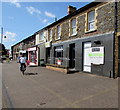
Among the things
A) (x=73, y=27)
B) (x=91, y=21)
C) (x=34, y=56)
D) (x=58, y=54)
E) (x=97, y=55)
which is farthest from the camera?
(x=34, y=56)

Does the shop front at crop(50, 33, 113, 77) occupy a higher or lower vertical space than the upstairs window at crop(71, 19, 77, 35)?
lower

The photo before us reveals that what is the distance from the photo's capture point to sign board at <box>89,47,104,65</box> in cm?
938

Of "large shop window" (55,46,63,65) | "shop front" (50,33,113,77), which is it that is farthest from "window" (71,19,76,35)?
"large shop window" (55,46,63,65)

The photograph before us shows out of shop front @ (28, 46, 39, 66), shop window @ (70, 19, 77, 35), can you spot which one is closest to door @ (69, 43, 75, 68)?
shop window @ (70, 19, 77, 35)

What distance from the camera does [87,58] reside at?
35.9ft

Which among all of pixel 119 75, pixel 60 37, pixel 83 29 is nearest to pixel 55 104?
A: pixel 119 75

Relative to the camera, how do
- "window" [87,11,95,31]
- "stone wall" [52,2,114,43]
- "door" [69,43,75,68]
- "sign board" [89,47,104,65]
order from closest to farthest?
A: "stone wall" [52,2,114,43] < "sign board" [89,47,104,65] < "window" [87,11,95,31] < "door" [69,43,75,68]

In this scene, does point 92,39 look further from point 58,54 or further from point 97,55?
point 58,54

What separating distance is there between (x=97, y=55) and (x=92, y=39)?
152 centimetres

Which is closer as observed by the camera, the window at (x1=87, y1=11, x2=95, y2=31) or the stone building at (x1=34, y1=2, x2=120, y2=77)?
the stone building at (x1=34, y1=2, x2=120, y2=77)

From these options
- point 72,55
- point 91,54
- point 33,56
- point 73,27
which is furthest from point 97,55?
point 33,56

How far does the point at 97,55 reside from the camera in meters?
9.74

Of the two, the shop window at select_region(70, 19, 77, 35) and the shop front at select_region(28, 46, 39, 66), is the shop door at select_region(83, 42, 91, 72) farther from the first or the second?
the shop front at select_region(28, 46, 39, 66)

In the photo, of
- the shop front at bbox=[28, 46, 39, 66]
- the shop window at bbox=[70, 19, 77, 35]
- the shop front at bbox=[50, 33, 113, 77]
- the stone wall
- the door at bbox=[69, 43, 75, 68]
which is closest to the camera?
the shop front at bbox=[50, 33, 113, 77]
